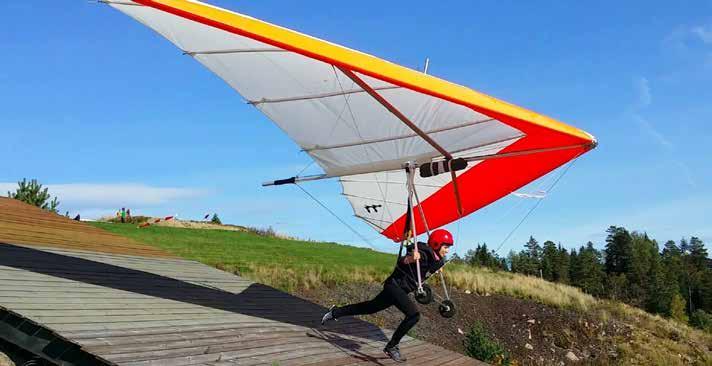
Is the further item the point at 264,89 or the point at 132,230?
the point at 132,230

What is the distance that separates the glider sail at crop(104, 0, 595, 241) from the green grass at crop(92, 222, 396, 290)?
7.29 meters

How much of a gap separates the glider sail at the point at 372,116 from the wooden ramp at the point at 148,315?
8.50ft

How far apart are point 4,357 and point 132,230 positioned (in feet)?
63.4

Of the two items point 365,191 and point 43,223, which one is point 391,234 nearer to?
point 365,191

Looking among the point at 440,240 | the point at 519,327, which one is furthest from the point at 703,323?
the point at 440,240

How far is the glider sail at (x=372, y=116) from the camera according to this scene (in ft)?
24.3

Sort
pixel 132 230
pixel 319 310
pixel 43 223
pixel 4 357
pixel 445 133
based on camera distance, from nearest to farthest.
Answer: pixel 4 357 < pixel 445 133 < pixel 319 310 < pixel 43 223 < pixel 132 230

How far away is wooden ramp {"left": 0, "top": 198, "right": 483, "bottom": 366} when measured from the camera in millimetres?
6934

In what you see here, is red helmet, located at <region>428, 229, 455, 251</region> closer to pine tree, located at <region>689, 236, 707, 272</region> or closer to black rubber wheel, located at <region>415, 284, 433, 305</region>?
black rubber wheel, located at <region>415, 284, 433, 305</region>

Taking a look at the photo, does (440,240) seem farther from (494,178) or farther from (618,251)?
(618,251)

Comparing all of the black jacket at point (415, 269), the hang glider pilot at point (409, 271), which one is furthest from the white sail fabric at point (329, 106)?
the black jacket at point (415, 269)

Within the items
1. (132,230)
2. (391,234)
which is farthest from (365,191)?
(132,230)

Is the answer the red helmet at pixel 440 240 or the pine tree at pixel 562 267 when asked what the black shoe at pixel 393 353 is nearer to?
the red helmet at pixel 440 240

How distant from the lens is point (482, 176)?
11031 mm
